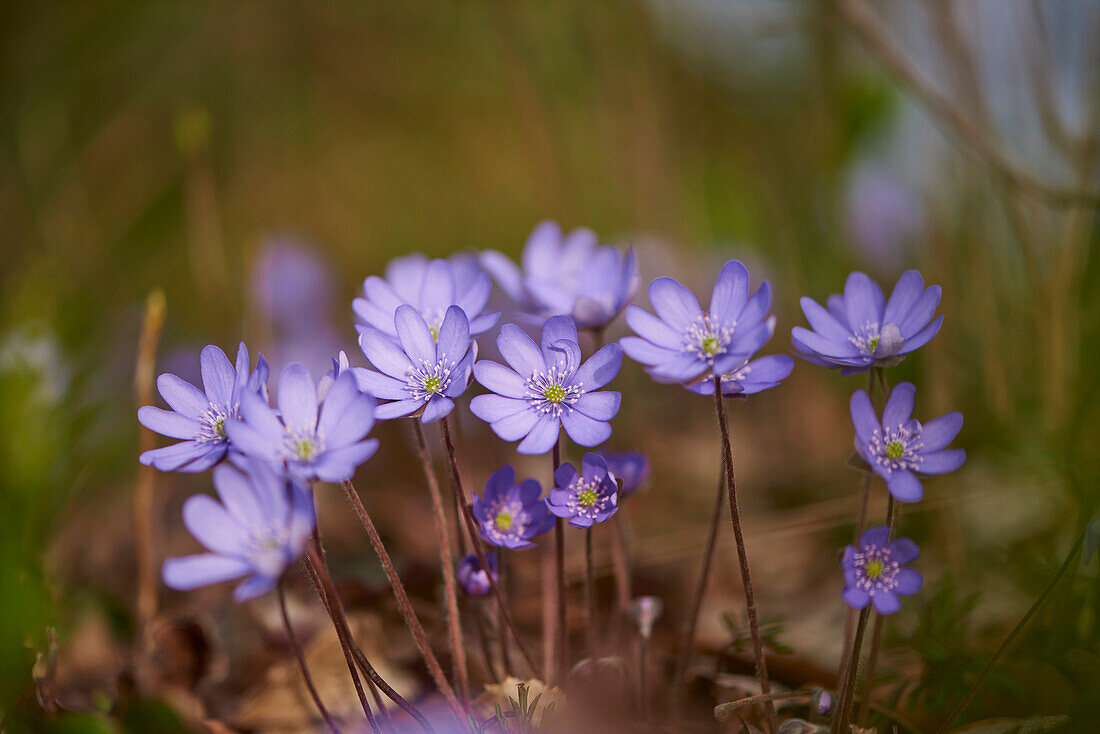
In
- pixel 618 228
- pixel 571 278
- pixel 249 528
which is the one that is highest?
pixel 618 228

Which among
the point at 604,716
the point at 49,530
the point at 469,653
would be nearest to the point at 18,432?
the point at 49,530

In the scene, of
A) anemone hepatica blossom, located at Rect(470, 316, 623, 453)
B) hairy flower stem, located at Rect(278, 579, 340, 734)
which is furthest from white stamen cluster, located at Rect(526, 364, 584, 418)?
hairy flower stem, located at Rect(278, 579, 340, 734)

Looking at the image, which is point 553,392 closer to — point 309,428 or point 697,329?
point 697,329

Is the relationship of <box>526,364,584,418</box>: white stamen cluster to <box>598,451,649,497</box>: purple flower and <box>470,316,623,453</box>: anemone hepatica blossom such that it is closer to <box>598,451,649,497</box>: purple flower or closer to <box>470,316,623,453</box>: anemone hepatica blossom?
<box>470,316,623,453</box>: anemone hepatica blossom

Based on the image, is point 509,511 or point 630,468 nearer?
point 509,511

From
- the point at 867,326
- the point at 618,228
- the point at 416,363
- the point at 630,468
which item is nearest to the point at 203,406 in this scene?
the point at 416,363

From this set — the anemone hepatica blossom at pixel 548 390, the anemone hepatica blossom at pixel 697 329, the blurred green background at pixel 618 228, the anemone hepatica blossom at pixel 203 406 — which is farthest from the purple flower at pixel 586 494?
the blurred green background at pixel 618 228
